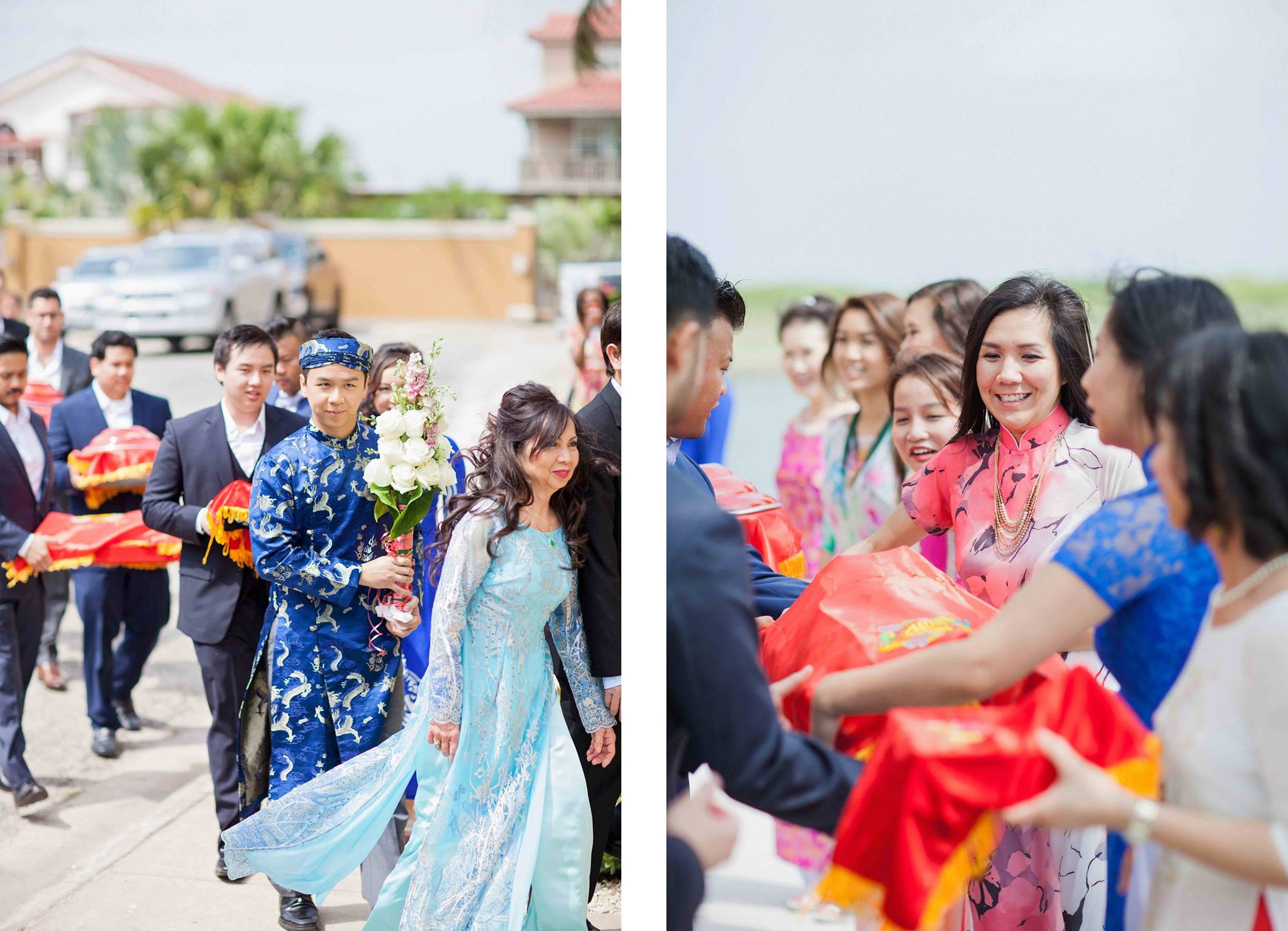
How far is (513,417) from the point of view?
2908mm

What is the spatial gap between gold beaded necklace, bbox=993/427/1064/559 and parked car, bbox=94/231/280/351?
54.6 ft

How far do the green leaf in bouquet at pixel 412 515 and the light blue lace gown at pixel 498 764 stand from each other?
1.17ft

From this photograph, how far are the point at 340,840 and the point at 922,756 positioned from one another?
1.82 metres

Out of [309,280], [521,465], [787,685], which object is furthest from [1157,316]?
[309,280]

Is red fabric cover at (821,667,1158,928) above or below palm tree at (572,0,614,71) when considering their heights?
below

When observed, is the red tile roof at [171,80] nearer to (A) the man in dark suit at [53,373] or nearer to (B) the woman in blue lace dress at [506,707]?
(A) the man in dark suit at [53,373]

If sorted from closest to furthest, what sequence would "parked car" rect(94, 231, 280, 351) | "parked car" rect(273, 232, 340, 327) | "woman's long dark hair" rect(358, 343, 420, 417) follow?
"woman's long dark hair" rect(358, 343, 420, 417)
"parked car" rect(94, 231, 280, 351)
"parked car" rect(273, 232, 340, 327)

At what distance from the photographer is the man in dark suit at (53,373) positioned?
591 centimetres

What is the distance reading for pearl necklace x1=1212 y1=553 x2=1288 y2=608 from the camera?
1.82m

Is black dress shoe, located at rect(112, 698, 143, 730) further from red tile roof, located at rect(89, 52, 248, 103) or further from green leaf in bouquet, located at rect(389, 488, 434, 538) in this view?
red tile roof, located at rect(89, 52, 248, 103)

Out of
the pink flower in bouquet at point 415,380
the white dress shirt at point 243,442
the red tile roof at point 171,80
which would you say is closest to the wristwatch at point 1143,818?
the pink flower in bouquet at point 415,380

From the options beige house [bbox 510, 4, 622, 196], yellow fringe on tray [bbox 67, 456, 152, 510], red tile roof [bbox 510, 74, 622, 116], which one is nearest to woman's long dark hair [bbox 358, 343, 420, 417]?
yellow fringe on tray [bbox 67, 456, 152, 510]

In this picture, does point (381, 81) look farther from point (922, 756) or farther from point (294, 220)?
point (922, 756)

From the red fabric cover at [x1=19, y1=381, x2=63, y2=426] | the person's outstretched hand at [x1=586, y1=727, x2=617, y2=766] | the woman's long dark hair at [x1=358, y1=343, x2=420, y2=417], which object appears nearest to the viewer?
the person's outstretched hand at [x1=586, y1=727, x2=617, y2=766]
